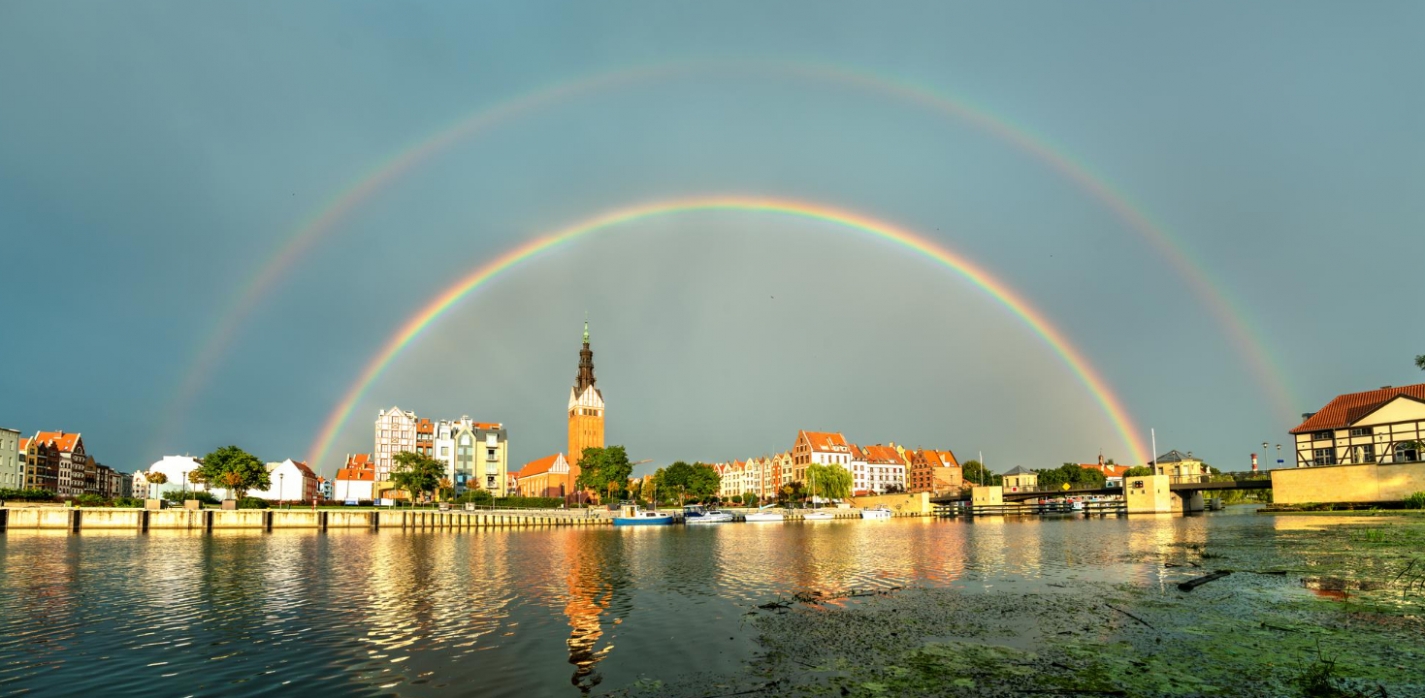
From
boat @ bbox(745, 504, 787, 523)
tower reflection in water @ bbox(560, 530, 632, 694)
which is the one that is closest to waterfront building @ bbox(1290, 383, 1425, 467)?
boat @ bbox(745, 504, 787, 523)

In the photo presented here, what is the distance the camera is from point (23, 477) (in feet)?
600

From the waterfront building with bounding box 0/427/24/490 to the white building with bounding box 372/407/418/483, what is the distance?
78406mm

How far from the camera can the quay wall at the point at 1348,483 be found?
335 feet

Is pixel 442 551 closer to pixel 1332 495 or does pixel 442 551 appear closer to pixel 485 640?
pixel 485 640

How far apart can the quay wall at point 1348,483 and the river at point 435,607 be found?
5720cm

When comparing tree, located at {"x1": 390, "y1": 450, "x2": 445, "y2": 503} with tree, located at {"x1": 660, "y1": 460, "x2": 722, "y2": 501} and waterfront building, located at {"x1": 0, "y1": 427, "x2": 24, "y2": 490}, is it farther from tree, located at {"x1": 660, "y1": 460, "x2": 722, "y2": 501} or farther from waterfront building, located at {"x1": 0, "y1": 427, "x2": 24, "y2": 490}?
waterfront building, located at {"x1": 0, "y1": 427, "x2": 24, "y2": 490}

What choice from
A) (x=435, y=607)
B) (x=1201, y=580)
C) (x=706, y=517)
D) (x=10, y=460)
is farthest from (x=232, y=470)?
(x=1201, y=580)

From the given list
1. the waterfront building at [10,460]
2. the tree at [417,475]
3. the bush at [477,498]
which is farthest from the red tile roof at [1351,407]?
the waterfront building at [10,460]

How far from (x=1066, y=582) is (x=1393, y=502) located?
98104mm

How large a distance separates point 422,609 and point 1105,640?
24.2 m

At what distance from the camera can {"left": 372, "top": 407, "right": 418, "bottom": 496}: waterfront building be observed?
552 ft

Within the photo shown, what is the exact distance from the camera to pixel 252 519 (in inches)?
4360

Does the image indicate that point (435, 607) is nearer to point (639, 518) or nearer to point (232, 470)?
point (639, 518)

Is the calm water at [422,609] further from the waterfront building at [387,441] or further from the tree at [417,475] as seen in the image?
the waterfront building at [387,441]
